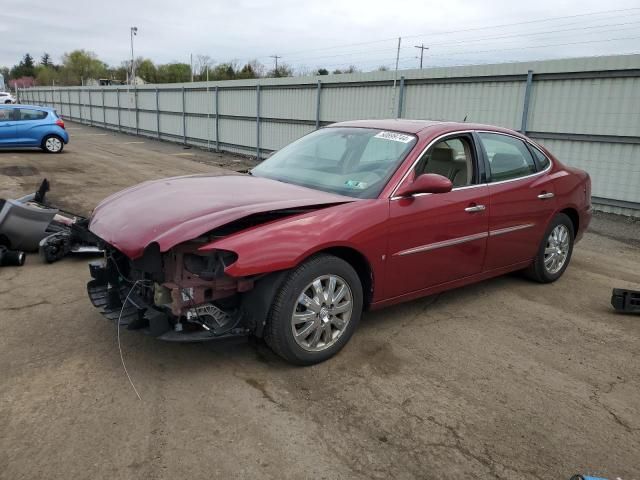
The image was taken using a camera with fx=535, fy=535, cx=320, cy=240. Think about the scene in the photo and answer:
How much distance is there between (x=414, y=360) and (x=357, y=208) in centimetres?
116

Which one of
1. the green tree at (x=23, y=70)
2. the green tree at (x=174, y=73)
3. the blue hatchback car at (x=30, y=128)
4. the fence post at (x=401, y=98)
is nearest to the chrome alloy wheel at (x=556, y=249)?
the fence post at (x=401, y=98)

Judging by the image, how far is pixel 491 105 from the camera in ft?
36.7

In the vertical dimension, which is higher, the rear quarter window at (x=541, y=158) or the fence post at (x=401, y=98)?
the fence post at (x=401, y=98)

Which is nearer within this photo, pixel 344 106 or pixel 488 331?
pixel 488 331

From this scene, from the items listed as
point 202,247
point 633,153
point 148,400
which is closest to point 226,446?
point 148,400

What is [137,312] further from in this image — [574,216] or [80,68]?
[80,68]

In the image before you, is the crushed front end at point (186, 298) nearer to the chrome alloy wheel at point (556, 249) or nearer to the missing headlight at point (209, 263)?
the missing headlight at point (209, 263)

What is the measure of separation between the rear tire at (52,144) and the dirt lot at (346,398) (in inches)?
569

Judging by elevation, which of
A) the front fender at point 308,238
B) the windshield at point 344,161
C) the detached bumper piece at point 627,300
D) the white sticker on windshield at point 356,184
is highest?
the windshield at point 344,161

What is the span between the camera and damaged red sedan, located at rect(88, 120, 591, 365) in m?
3.29

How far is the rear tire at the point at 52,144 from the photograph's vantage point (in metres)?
17.7

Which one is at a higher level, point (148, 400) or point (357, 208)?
point (357, 208)

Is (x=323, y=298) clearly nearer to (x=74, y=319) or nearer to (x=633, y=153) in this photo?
(x=74, y=319)

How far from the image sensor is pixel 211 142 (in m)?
21.7
